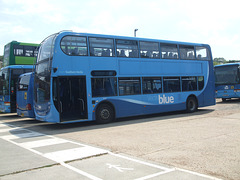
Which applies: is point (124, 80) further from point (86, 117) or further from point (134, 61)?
point (86, 117)

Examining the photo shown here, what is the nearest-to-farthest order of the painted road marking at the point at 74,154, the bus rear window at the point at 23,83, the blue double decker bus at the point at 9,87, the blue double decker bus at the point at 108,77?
the painted road marking at the point at 74,154, the blue double decker bus at the point at 108,77, the bus rear window at the point at 23,83, the blue double decker bus at the point at 9,87

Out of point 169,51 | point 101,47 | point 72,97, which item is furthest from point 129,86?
point 169,51

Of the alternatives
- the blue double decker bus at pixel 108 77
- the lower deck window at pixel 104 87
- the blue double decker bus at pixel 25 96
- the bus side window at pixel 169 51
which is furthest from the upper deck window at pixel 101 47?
the blue double decker bus at pixel 25 96

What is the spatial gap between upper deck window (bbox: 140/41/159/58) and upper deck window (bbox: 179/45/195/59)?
80.5 inches

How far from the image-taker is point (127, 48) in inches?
514

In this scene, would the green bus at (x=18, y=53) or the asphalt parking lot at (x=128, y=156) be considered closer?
the asphalt parking lot at (x=128, y=156)

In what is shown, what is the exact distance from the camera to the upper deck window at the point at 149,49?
13609 millimetres

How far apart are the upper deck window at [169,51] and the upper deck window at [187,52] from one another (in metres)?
0.51

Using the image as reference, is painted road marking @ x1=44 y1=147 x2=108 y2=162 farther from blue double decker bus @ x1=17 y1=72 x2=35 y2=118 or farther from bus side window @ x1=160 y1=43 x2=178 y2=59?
bus side window @ x1=160 y1=43 x2=178 y2=59

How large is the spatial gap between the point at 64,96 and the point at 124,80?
3.07 metres

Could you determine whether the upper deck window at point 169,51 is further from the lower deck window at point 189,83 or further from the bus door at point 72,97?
the bus door at point 72,97

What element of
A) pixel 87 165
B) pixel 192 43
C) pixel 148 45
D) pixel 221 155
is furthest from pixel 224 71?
pixel 87 165

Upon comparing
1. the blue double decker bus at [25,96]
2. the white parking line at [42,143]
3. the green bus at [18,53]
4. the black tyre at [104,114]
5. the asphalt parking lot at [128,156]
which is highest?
the green bus at [18,53]

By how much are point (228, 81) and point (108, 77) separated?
44.8 feet
